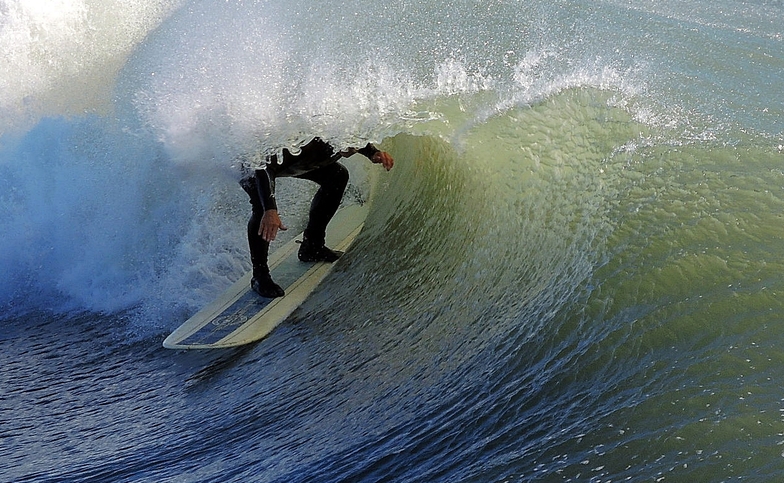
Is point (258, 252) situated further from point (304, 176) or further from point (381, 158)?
point (381, 158)

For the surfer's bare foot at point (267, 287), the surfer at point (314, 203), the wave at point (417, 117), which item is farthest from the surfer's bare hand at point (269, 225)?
the surfer's bare foot at point (267, 287)

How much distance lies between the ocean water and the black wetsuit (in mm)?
136

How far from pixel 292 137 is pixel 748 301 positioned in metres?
2.95

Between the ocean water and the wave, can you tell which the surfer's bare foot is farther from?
the wave

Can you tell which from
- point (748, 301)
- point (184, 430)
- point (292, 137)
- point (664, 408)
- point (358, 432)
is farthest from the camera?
point (292, 137)

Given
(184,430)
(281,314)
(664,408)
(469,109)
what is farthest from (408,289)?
(664,408)

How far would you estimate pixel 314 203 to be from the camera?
18.9 ft

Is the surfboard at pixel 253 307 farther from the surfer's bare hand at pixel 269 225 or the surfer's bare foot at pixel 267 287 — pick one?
the surfer's bare hand at pixel 269 225

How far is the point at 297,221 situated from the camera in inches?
287

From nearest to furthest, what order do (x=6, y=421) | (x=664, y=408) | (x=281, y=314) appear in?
(x=664, y=408) → (x=6, y=421) → (x=281, y=314)

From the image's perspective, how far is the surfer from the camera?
4.97 meters

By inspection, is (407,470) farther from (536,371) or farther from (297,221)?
(297,221)

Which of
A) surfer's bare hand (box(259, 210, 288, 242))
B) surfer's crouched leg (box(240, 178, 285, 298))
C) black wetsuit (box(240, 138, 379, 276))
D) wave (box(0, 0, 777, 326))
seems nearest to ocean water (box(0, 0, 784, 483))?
wave (box(0, 0, 777, 326))

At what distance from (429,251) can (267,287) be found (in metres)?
1.17
